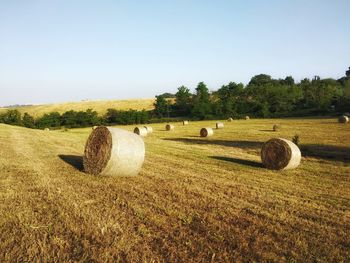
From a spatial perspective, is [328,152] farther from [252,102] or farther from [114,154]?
[252,102]

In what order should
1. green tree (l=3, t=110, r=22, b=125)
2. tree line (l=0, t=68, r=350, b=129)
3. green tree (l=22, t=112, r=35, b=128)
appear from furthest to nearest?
tree line (l=0, t=68, r=350, b=129), green tree (l=3, t=110, r=22, b=125), green tree (l=22, t=112, r=35, b=128)

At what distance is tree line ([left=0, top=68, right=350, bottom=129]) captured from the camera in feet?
220

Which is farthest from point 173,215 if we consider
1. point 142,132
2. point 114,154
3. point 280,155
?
point 142,132

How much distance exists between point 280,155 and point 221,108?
5971 cm

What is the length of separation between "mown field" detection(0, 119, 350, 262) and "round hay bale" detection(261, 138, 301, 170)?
3.79 feet

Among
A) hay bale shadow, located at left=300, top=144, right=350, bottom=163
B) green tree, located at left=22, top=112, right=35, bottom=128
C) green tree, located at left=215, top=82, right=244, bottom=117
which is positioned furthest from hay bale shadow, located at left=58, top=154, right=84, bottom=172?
green tree, located at left=215, top=82, right=244, bottom=117

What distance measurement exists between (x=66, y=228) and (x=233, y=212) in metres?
4.10

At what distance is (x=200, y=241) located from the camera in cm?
756

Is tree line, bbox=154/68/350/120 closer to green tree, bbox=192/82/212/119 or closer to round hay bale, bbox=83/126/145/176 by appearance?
green tree, bbox=192/82/212/119

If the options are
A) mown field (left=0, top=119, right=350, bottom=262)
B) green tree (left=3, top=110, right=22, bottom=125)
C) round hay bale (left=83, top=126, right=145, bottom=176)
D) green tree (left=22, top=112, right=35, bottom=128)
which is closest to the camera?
mown field (left=0, top=119, right=350, bottom=262)

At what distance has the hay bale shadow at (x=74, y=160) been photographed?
15.5 m

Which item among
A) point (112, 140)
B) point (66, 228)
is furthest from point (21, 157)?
point (66, 228)

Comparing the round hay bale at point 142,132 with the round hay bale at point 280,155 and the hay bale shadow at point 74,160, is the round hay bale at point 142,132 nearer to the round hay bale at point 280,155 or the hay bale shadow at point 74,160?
the hay bale shadow at point 74,160

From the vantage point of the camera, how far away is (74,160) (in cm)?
1744
